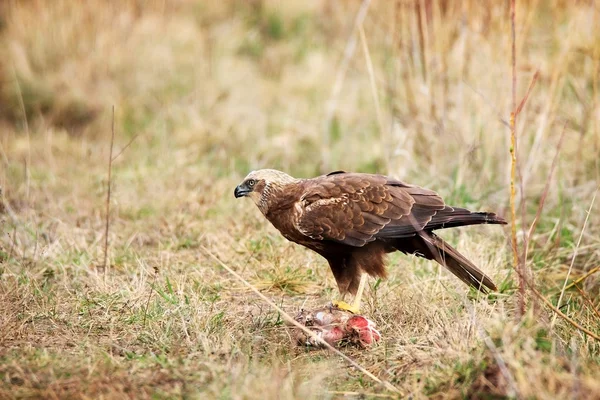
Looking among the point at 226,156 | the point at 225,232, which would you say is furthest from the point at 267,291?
the point at 226,156

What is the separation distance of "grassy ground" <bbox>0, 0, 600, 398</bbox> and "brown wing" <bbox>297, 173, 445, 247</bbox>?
46 cm

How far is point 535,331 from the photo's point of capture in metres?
3.38

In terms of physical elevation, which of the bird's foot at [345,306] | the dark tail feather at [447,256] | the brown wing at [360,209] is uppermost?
the brown wing at [360,209]

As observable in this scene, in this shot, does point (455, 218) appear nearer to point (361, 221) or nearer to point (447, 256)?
point (447, 256)

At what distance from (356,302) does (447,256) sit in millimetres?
558

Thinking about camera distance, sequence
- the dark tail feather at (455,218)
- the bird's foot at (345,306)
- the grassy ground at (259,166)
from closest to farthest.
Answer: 1. the grassy ground at (259,166)
2. the dark tail feather at (455,218)
3. the bird's foot at (345,306)

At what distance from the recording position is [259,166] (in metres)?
7.48

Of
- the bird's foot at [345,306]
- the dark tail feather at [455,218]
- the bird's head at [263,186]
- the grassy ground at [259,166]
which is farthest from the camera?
the bird's head at [263,186]

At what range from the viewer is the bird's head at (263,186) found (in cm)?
461

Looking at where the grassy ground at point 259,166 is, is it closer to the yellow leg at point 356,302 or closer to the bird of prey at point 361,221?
the yellow leg at point 356,302

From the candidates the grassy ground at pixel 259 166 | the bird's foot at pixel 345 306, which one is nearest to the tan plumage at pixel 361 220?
the bird's foot at pixel 345 306

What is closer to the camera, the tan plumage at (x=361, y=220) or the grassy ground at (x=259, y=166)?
the grassy ground at (x=259, y=166)

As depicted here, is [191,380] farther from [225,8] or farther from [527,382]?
[225,8]

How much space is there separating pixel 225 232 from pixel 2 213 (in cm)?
176
